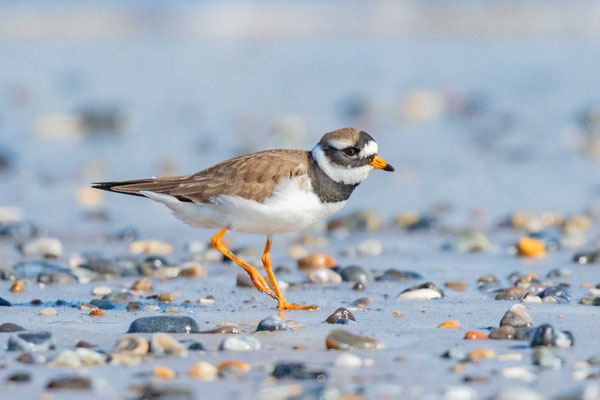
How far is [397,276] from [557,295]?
3.82 feet

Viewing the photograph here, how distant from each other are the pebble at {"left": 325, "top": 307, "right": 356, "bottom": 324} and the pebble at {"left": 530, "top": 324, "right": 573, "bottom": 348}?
1.01m

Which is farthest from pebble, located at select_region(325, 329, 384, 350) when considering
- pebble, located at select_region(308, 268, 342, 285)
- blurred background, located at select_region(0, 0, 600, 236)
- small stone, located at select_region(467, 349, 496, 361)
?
blurred background, located at select_region(0, 0, 600, 236)

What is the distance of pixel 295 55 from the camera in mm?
18938

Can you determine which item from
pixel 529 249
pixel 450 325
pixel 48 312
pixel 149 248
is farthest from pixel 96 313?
pixel 529 249

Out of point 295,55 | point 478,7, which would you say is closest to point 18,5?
point 295,55

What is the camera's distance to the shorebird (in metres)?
5.25

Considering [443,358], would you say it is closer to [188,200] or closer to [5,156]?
[188,200]

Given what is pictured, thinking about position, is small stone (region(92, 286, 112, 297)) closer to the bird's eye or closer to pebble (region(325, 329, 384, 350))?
the bird's eye

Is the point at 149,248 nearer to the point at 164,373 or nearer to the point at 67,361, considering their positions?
the point at 67,361

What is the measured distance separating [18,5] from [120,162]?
13.0 meters

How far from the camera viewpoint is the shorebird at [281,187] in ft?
17.2

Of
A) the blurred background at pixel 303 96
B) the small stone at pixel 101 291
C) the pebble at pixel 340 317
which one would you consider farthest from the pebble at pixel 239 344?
the blurred background at pixel 303 96

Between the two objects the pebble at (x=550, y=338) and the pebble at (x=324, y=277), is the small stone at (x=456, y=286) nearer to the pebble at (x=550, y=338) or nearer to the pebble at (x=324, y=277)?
the pebble at (x=324, y=277)

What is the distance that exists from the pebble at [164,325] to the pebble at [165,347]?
41 centimetres
